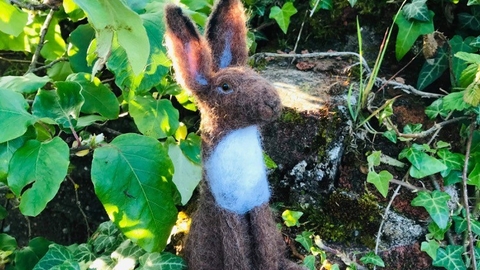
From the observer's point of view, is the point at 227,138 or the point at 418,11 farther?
the point at 418,11

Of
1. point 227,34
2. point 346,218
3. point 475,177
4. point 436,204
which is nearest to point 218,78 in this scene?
point 227,34

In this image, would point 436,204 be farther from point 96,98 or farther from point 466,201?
point 96,98

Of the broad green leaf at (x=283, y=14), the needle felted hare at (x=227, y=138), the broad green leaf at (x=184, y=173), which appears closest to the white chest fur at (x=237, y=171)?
the needle felted hare at (x=227, y=138)

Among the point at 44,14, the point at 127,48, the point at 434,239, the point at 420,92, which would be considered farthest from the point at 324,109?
the point at 44,14

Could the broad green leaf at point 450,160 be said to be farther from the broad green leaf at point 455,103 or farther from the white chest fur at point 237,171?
the white chest fur at point 237,171

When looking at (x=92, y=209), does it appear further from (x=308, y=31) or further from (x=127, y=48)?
(x=127, y=48)
